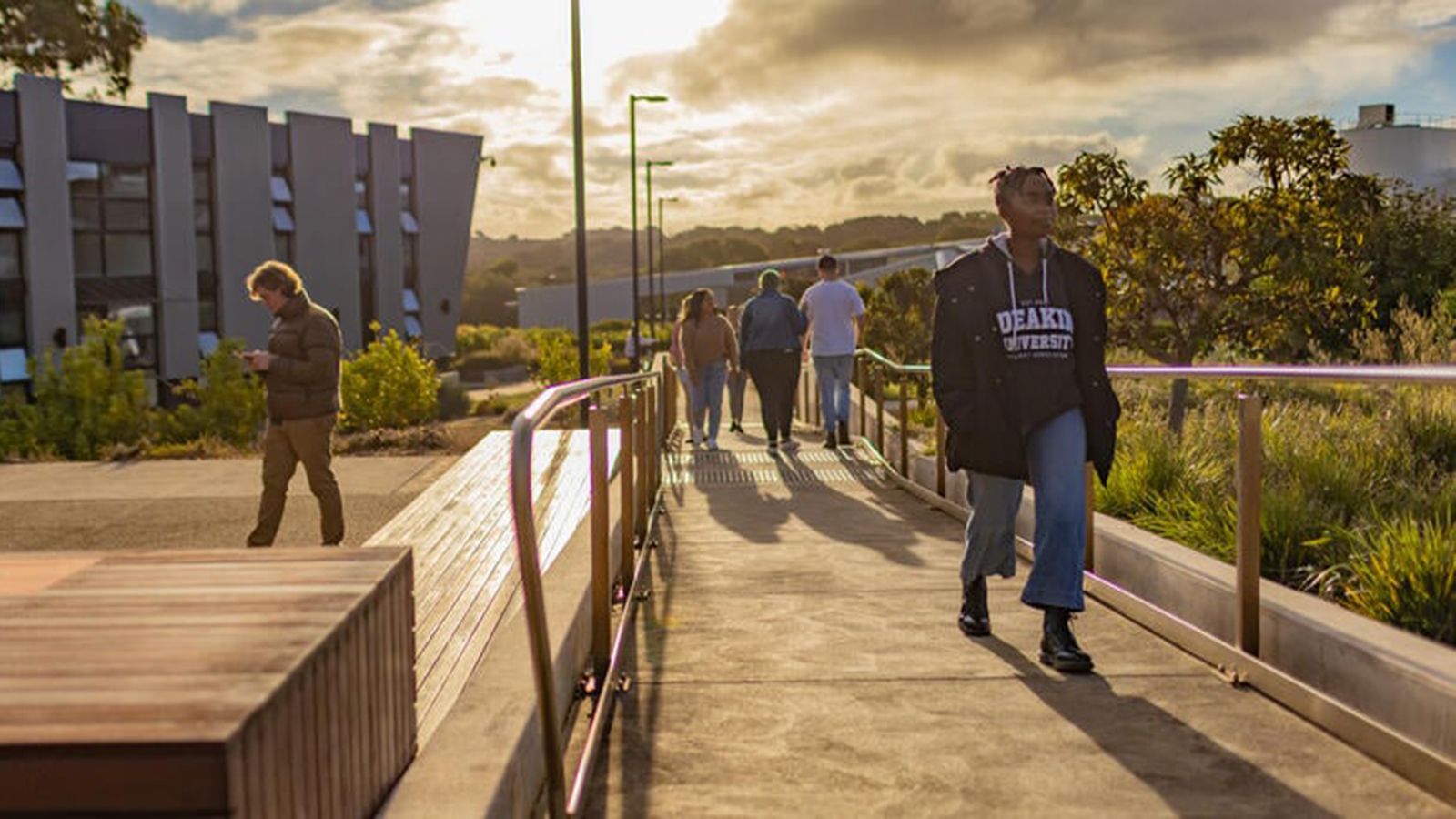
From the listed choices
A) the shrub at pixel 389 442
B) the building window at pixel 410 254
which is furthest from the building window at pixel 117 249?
the shrub at pixel 389 442

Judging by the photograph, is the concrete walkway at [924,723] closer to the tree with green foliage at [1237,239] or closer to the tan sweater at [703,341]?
the tan sweater at [703,341]

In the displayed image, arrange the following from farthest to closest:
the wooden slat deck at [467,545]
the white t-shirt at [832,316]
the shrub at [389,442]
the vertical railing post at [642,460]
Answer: the shrub at [389,442]
the white t-shirt at [832,316]
the vertical railing post at [642,460]
the wooden slat deck at [467,545]

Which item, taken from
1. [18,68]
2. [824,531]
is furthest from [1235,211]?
[18,68]

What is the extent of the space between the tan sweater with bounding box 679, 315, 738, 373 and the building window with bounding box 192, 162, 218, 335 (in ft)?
105

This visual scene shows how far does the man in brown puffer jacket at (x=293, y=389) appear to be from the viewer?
7.90 m

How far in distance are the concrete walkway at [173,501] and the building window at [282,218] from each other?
33.1 m

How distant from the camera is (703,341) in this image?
1393 centimetres

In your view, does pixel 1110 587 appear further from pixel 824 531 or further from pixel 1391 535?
pixel 824 531

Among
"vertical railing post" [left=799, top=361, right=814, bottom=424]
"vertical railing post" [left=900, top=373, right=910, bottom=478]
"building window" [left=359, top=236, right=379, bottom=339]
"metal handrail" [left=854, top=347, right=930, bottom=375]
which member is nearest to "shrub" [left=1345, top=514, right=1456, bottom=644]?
"metal handrail" [left=854, top=347, right=930, bottom=375]

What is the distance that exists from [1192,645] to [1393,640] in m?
1.03

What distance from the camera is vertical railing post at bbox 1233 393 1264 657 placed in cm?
493

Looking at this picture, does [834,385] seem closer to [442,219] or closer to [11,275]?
[11,275]

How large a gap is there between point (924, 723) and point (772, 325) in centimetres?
923

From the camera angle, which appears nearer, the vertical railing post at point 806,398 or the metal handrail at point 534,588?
the metal handrail at point 534,588
